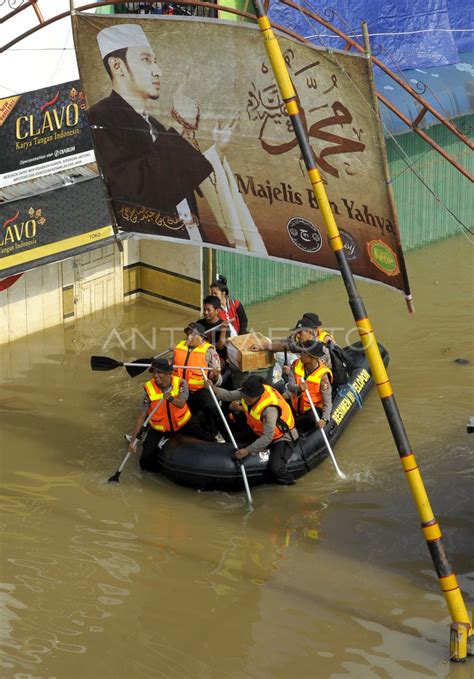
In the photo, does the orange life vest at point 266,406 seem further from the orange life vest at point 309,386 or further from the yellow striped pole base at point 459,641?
the yellow striped pole base at point 459,641

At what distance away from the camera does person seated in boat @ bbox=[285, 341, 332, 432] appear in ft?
42.7

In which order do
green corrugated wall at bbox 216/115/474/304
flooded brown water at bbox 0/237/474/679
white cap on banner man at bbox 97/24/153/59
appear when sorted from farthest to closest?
1. green corrugated wall at bbox 216/115/474/304
2. white cap on banner man at bbox 97/24/153/59
3. flooded brown water at bbox 0/237/474/679

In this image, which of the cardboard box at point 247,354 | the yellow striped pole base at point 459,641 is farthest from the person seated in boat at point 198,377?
the yellow striped pole base at point 459,641

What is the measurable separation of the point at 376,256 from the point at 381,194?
62 cm

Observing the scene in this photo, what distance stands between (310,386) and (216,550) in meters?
2.60

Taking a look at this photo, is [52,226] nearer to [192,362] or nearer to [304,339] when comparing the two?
[192,362]

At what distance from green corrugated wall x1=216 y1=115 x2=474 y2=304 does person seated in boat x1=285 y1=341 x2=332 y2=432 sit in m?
5.02

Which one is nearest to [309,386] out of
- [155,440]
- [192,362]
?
[192,362]

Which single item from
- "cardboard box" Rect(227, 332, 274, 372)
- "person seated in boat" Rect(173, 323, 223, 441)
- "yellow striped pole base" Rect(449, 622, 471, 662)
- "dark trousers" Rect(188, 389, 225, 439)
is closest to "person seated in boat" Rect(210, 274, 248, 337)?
"cardboard box" Rect(227, 332, 274, 372)

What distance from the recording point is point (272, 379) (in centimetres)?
1420

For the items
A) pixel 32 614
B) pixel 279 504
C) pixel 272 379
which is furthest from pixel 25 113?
pixel 32 614

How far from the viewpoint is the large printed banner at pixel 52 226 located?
15289 millimetres

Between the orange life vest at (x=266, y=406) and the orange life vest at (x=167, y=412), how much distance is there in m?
0.71

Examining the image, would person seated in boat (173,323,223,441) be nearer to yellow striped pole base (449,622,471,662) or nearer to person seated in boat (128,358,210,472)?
person seated in boat (128,358,210,472)
